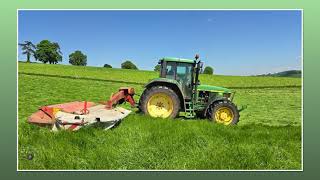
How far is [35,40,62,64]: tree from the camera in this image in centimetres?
1461

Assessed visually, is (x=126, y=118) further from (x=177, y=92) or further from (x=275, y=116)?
(x=275, y=116)

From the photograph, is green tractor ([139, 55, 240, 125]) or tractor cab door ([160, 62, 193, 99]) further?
tractor cab door ([160, 62, 193, 99])

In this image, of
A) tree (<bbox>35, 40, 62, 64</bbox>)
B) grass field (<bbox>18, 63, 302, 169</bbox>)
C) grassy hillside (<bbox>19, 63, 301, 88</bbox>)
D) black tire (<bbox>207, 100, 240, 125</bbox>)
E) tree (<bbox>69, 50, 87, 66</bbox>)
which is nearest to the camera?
grass field (<bbox>18, 63, 302, 169</bbox>)

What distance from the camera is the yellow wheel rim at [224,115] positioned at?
1227 centimetres

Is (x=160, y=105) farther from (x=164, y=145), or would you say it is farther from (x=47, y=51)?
(x=47, y=51)

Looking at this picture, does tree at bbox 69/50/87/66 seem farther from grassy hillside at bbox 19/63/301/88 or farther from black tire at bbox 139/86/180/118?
black tire at bbox 139/86/180/118

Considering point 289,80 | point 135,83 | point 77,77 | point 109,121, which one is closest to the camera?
point 109,121

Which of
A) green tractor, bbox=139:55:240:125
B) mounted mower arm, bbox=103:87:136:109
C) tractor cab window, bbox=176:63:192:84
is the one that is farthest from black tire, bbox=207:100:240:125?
mounted mower arm, bbox=103:87:136:109

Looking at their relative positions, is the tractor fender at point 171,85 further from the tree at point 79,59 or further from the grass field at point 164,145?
the tree at point 79,59

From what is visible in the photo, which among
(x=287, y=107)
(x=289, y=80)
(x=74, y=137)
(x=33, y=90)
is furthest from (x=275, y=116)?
(x=289, y=80)

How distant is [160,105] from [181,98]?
2.19 feet

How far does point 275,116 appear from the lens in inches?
547

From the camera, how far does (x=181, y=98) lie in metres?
12.5

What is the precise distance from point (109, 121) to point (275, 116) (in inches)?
242
